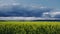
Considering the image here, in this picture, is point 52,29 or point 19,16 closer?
point 52,29

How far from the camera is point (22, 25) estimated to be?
17.0 feet

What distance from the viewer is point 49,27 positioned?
519 centimetres

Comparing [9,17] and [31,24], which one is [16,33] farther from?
[9,17]

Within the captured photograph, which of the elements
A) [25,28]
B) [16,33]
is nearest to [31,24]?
[25,28]

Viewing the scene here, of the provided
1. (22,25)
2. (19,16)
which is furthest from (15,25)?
(19,16)

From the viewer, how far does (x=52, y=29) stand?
515 cm

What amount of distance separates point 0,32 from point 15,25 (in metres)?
0.59

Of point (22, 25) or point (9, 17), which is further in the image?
point (9, 17)

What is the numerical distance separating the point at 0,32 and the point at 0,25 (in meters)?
0.25

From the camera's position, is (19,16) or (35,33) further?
(19,16)

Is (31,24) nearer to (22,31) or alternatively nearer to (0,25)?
(22,31)

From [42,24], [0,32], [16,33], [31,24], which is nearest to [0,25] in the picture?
[0,32]

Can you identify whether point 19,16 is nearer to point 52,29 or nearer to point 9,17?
point 9,17

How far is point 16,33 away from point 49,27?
118 centimetres
